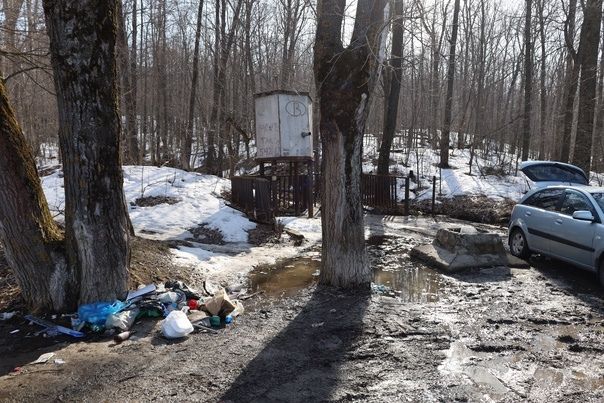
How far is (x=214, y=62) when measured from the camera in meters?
24.3

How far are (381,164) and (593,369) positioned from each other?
570 inches

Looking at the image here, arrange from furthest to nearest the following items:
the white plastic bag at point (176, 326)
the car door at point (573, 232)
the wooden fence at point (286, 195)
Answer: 1. the wooden fence at point (286, 195)
2. the car door at point (573, 232)
3. the white plastic bag at point (176, 326)

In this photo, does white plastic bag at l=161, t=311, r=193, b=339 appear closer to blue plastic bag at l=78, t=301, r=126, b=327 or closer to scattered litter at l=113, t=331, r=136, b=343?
scattered litter at l=113, t=331, r=136, b=343

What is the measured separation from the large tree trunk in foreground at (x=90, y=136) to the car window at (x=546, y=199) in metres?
7.20

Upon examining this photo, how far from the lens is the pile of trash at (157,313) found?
5.22 m

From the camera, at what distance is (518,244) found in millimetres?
9078

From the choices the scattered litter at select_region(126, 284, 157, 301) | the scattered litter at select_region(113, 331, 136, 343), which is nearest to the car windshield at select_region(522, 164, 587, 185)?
the scattered litter at select_region(126, 284, 157, 301)

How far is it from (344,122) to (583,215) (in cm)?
399

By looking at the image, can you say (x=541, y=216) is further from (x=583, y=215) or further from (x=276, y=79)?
(x=276, y=79)

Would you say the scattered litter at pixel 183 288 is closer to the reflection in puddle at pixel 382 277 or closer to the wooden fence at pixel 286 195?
the reflection in puddle at pixel 382 277

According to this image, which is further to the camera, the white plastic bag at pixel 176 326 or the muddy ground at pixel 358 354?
the white plastic bag at pixel 176 326

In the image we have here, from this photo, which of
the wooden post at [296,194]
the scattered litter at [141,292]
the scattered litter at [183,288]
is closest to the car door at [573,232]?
the scattered litter at [183,288]

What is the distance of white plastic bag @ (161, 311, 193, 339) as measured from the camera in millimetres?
5168

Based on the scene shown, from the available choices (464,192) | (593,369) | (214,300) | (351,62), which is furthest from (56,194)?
(464,192)
